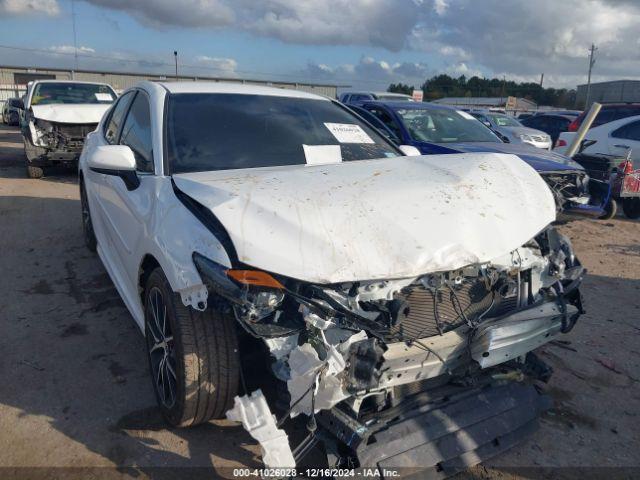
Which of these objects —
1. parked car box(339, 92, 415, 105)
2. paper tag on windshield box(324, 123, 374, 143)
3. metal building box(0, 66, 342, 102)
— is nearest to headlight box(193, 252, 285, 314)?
paper tag on windshield box(324, 123, 374, 143)

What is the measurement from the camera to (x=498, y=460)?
8.54 ft

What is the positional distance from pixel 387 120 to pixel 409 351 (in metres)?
5.59

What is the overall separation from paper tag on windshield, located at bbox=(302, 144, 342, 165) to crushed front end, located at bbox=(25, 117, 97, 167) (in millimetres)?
7909

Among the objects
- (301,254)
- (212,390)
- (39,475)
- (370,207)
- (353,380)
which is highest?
(370,207)

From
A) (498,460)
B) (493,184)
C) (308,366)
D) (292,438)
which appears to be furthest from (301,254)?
(498,460)

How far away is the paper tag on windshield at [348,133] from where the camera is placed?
3723mm

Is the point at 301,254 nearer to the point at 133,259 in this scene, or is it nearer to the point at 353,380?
the point at 353,380

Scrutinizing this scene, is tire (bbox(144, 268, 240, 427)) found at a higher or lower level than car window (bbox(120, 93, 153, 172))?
lower

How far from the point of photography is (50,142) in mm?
9742

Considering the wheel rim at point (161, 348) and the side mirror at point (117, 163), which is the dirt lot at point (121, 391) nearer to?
the wheel rim at point (161, 348)

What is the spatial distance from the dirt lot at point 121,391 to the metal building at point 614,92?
153ft

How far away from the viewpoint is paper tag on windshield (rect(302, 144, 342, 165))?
3398 millimetres

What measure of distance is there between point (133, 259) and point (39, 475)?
1.19 m

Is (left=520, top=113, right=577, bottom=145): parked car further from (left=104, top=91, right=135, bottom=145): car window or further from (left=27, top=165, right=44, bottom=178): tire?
(left=104, top=91, right=135, bottom=145): car window
